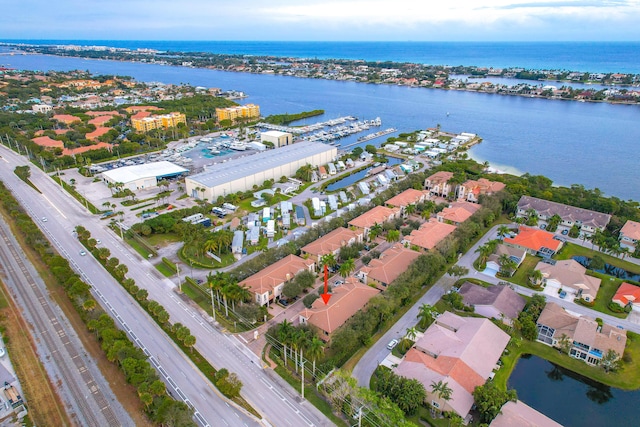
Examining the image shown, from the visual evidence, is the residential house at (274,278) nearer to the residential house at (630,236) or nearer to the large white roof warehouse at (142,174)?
the large white roof warehouse at (142,174)

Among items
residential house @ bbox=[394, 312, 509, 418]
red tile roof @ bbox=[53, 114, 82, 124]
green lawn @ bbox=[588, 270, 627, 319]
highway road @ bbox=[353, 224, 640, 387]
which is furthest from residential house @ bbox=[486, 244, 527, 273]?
red tile roof @ bbox=[53, 114, 82, 124]

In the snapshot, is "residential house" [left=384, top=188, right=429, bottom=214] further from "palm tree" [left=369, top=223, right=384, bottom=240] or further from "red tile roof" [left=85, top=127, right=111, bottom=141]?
"red tile roof" [left=85, top=127, right=111, bottom=141]

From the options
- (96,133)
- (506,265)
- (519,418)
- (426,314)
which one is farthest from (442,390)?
(96,133)

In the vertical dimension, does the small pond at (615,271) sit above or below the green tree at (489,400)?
below

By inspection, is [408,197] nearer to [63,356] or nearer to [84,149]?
[63,356]

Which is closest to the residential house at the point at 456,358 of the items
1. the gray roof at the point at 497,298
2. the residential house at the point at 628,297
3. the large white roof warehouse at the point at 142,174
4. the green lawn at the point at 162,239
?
the gray roof at the point at 497,298

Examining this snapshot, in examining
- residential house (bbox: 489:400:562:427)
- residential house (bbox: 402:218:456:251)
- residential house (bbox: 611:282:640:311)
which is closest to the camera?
residential house (bbox: 489:400:562:427)
